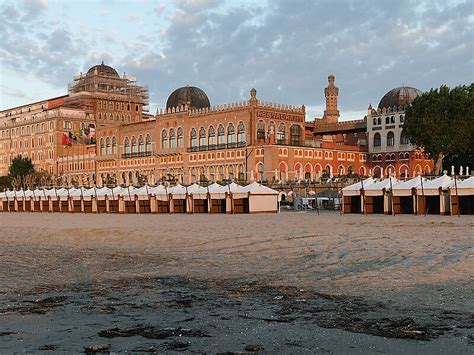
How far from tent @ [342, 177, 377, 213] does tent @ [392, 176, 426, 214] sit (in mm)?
1995

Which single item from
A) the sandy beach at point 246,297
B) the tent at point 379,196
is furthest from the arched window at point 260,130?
the sandy beach at point 246,297

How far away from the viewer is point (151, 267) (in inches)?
572

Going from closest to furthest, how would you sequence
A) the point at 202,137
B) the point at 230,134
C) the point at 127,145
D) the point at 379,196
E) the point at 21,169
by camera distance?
the point at 379,196 < the point at 230,134 < the point at 202,137 < the point at 127,145 < the point at 21,169

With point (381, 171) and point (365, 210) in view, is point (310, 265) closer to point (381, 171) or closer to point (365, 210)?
point (365, 210)

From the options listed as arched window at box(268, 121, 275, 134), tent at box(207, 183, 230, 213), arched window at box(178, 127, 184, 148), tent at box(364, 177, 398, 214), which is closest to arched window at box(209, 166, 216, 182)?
arched window at box(178, 127, 184, 148)

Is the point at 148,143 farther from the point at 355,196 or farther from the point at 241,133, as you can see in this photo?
the point at 355,196

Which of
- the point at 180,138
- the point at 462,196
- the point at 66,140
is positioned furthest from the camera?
the point at 66,140

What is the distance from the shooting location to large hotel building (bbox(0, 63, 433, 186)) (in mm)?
76438

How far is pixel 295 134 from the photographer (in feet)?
270

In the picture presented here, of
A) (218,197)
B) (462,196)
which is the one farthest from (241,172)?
(462,196)

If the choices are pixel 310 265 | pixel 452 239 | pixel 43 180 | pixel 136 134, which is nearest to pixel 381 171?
pixel 136 134

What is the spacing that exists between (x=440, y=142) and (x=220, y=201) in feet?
72.1

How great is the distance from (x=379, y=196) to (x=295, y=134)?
140 ft

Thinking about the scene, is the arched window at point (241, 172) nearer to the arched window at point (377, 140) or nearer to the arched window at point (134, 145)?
the arched window at point (377, 140)
